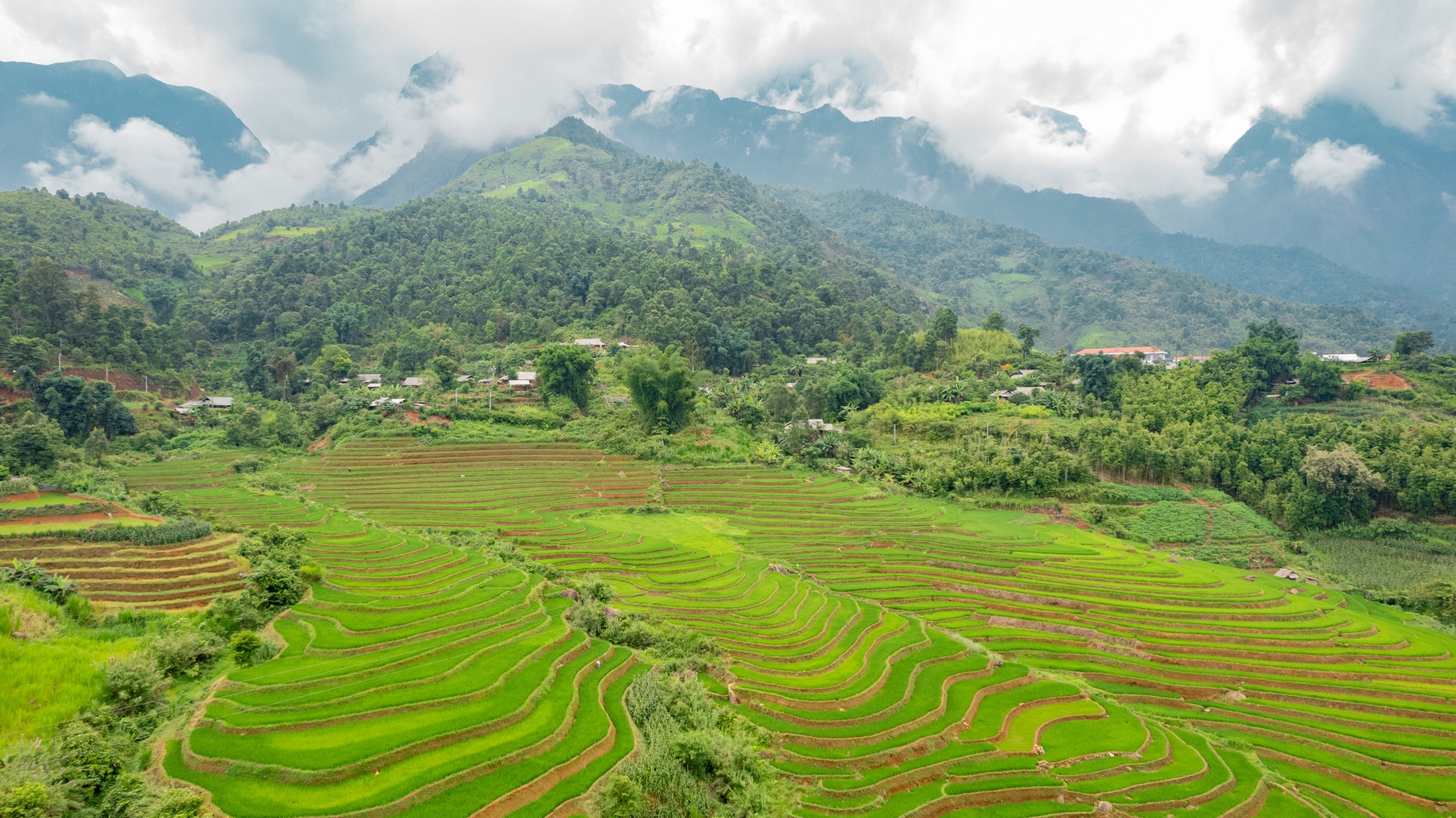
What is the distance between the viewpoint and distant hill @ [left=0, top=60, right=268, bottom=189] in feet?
382

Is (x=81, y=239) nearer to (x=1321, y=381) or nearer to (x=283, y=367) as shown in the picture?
(x=283, y=367)

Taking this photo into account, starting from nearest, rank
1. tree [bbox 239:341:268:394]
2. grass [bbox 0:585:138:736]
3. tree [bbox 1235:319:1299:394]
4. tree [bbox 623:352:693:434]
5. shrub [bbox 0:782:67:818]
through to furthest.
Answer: shrub [bbox 0:782:67:818], grass [bbox 0:585:138:736], tree [bbox 623:352:693:434], tree [bbox 1235:319:1299:394], tree [bbox 239:341:268:394]

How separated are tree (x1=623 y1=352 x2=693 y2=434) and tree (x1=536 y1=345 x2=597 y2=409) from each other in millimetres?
6043

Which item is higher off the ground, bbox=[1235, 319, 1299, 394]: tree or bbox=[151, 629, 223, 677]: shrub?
bbox=[1235, 319, 1299, 394]: tree

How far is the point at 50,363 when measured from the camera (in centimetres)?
4791

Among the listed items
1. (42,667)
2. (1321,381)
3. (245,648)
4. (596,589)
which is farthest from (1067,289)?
(42,667)

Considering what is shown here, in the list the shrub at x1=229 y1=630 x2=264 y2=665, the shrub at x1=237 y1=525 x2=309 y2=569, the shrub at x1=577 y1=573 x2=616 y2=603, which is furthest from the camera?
the shrub at x1=577 y1=573 x2=616 y2=603

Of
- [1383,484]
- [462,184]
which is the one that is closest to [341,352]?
[1383,484]

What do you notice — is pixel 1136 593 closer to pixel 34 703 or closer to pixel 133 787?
pixel 133 787

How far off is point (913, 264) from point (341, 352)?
5161 inches

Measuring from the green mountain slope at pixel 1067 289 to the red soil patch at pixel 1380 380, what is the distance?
65800 millimetres

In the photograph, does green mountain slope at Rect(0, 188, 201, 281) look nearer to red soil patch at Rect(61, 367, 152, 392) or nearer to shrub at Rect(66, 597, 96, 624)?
red soil patch at Rect(61, 367, 152, 392)

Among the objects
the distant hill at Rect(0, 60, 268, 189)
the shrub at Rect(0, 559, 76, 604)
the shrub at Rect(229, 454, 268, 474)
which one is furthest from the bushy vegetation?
the distant hill at Rect(0, 60, 268, 189)

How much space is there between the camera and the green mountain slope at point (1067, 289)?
397 ft
